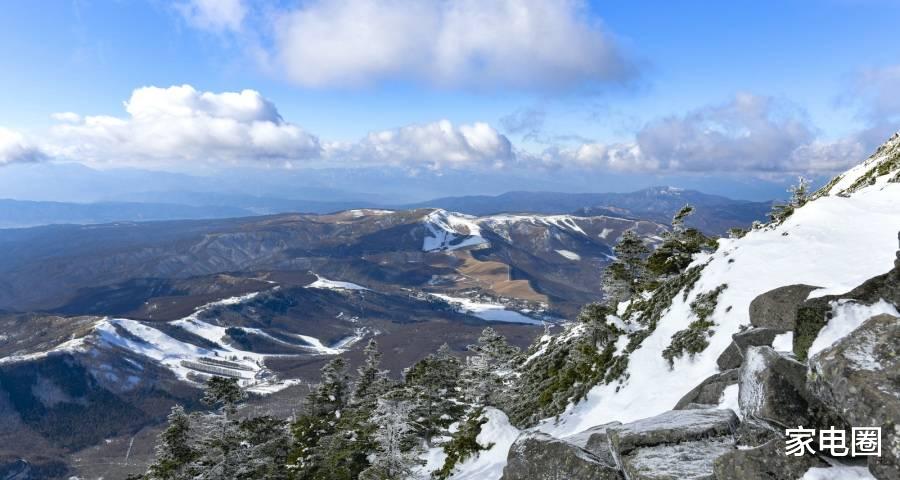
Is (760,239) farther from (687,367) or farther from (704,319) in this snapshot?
(687,367)

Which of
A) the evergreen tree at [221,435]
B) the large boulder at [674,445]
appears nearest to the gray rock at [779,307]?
the large boulder at [674,445]

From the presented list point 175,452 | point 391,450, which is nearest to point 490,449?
point 391,450

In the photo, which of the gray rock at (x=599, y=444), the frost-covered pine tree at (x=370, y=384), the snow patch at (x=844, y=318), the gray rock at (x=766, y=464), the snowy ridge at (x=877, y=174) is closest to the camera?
the gray rock at (x=766, y=464)

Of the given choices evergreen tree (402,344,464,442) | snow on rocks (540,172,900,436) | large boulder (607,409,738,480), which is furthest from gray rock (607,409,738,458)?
evergreen tree (402,344,464,442)

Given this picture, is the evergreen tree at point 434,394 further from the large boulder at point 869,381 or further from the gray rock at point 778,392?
the large boulder at point 869,381

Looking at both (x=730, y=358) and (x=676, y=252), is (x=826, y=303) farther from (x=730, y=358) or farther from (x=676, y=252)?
(x=676, y=252)

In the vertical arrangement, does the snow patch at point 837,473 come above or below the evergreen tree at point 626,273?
above

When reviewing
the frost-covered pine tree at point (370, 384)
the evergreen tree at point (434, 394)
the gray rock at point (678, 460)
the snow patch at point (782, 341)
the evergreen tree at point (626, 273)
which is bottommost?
the frost-covered pine tree at point (370, 384)
